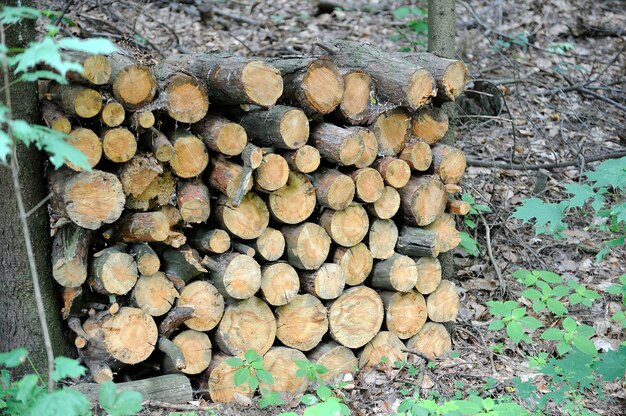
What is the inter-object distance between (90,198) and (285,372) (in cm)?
156

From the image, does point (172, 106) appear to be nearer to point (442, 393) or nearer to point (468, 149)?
point (442, 393)

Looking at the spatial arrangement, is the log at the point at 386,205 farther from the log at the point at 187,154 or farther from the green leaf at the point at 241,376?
the green leaf at the point at 241,376

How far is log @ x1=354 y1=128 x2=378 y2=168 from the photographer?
4063mm

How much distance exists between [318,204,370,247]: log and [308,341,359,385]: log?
0.65 m

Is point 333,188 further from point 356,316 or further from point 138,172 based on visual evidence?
point 138,172

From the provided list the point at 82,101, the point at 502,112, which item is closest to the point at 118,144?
the point at 82,101

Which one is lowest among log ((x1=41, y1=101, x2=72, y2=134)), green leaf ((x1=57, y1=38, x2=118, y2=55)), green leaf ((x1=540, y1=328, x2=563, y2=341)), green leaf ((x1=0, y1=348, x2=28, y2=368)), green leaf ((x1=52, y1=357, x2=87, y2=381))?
green leaf ((x1=540, y1=328, x2=563, y2=341))

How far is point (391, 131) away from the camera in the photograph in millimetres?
4281

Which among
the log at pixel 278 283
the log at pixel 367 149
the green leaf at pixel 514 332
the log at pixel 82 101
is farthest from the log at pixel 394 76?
the log at pixel 82 101

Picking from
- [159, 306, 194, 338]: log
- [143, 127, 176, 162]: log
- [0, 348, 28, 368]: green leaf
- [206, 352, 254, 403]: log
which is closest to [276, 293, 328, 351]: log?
[206, 352, 254, 403]: log

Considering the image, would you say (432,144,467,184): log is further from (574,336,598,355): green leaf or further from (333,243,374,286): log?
(574,336,598,355): green leaf

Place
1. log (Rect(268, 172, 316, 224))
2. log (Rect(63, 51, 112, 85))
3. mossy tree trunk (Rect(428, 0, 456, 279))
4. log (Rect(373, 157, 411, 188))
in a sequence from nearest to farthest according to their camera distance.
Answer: log (Rect(63, 51, 112, 85))
log (Rect(268, 172, 316, 224))
log (Rect(373, 157, 411, 188))
mossy tree trunk (Rect(428, 0, 456, 279))

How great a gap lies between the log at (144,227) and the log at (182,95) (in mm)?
518

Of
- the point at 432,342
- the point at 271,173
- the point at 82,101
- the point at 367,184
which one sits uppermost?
the point at 82,101
